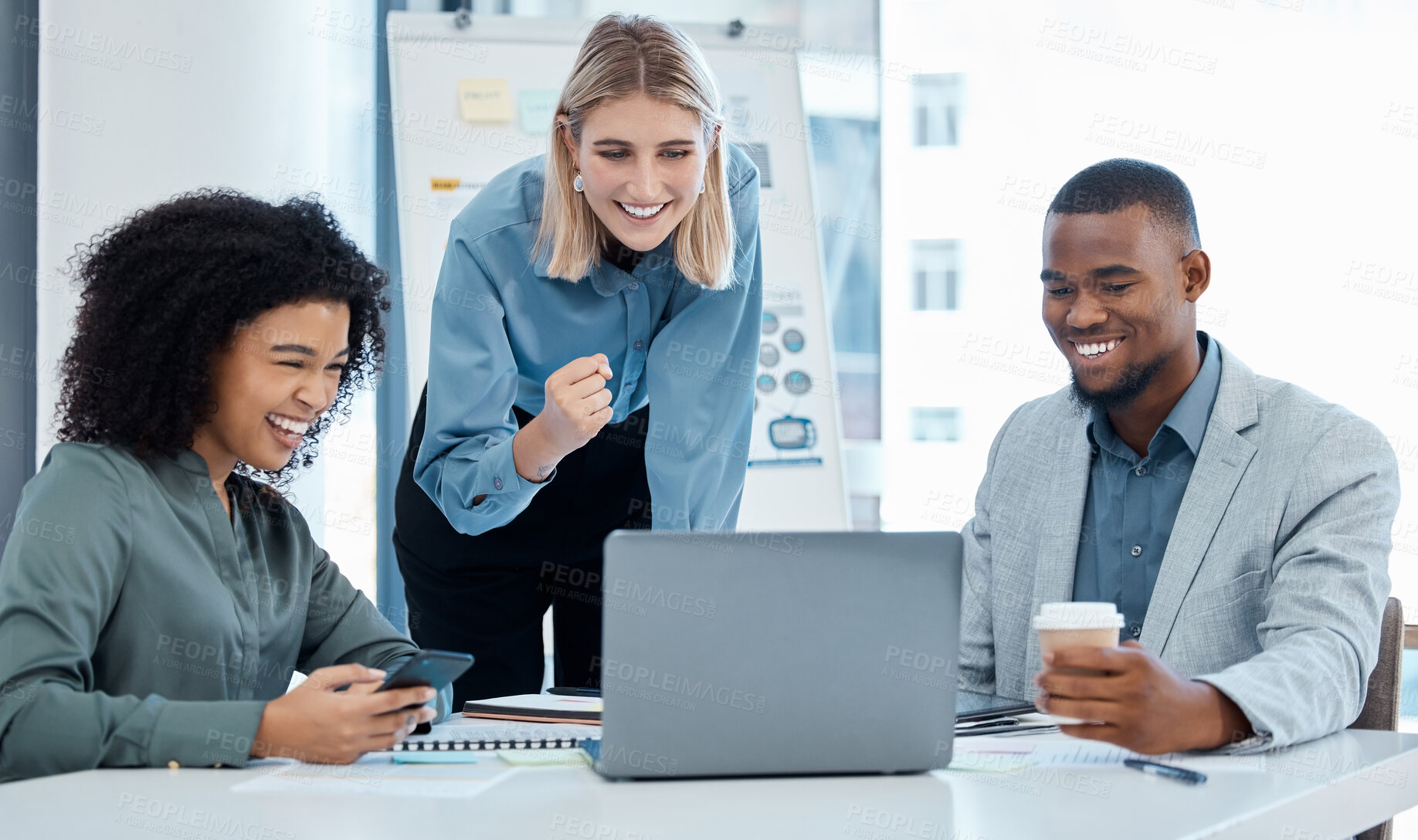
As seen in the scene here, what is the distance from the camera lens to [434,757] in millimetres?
1139

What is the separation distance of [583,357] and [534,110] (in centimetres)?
155

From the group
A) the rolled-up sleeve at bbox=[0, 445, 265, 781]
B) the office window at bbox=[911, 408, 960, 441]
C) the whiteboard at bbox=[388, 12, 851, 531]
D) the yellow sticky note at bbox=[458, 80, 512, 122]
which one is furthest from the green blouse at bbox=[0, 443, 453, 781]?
the office window at bbox=[911, 408, 960, 441]

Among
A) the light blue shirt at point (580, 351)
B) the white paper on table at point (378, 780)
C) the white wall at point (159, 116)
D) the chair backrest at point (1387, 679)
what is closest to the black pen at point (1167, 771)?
the chair backrest at point (1387, 679)

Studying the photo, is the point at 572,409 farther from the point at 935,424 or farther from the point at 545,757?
the point at 935,424

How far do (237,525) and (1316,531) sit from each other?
1.27 m

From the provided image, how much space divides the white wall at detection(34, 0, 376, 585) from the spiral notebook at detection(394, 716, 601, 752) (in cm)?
178

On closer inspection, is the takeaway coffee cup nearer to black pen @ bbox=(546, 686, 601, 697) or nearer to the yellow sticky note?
black pen @ bbox=(546, 686, 601, 697)

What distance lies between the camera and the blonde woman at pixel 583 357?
5.94 ft

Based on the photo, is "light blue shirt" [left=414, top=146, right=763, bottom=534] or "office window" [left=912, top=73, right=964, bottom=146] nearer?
"light blue shirt" [left=414, top=146, right=763, bottom=534]

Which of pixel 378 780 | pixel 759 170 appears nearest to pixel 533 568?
pixel 378 780

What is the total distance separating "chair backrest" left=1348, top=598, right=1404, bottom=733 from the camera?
1.39m

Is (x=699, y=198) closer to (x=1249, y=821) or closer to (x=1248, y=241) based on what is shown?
(x=1249, y=821)

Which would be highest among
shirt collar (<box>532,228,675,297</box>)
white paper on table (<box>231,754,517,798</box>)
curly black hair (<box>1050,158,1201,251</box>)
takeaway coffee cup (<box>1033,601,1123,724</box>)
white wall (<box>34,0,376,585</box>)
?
white wall (<box>34,0,376,585</box>)

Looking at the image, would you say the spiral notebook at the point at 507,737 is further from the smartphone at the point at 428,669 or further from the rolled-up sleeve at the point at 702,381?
the rolled-up sleeve at the point at 702,381
